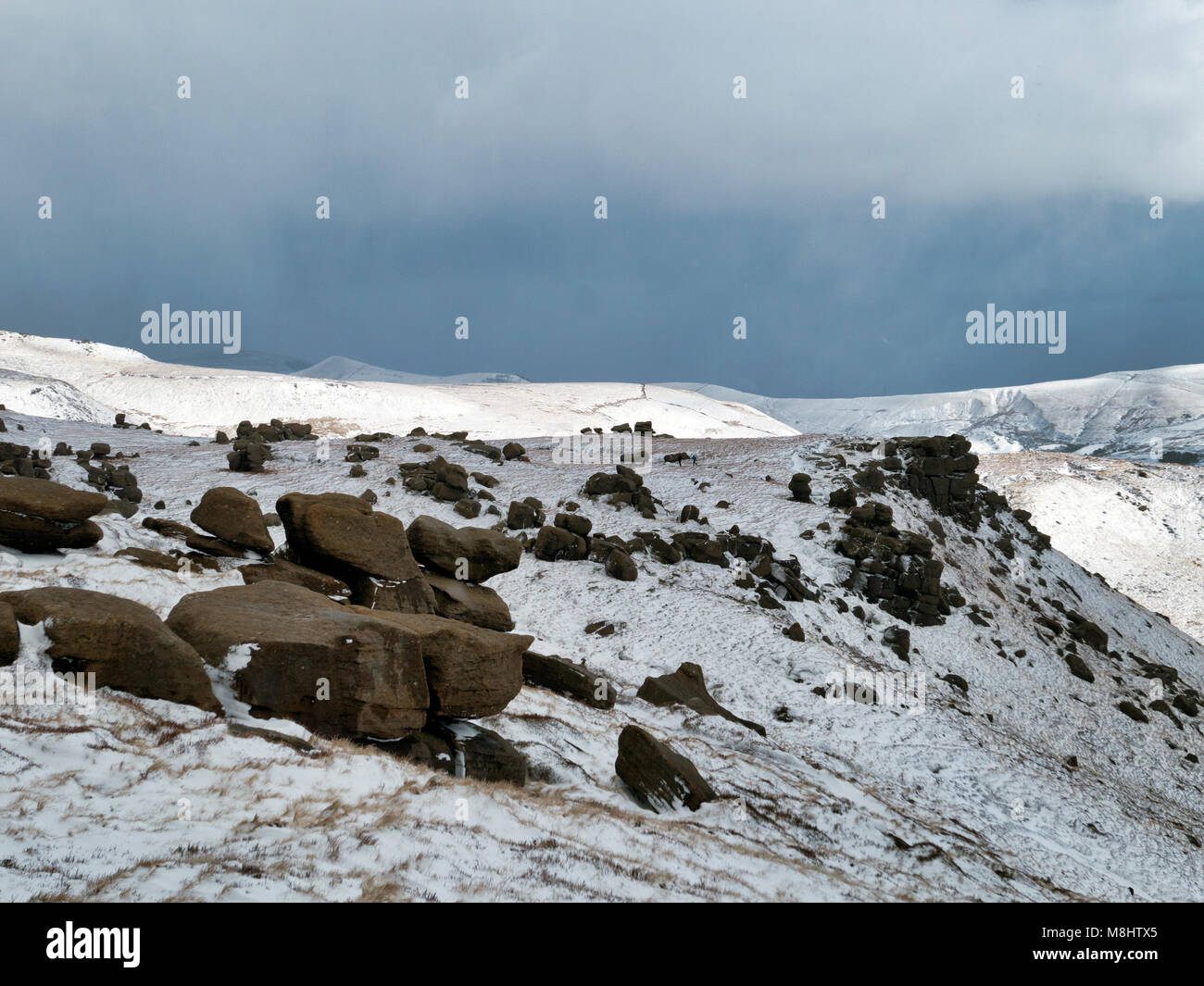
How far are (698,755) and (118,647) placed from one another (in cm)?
1165

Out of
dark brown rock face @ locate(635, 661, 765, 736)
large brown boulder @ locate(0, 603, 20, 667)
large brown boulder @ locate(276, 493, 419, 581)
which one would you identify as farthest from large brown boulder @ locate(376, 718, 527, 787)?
dark brown rock face @ locate(635, 661, 765, 736)

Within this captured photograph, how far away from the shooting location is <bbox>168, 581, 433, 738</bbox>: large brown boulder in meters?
11.3

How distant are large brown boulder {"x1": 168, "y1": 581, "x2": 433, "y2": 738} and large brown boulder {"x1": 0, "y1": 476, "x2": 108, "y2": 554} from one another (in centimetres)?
624

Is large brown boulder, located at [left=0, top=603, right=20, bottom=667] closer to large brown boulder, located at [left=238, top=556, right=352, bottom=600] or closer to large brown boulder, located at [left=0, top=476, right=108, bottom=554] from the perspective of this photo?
large brown boulder, located at [left=238, top=556, right=352, bottom=600]

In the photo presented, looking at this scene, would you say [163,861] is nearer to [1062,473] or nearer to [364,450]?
[364,450]

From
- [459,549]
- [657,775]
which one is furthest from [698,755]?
[459,549]

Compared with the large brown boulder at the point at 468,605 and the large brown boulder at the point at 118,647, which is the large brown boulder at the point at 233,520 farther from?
the large brown boulder at the point at 118,647

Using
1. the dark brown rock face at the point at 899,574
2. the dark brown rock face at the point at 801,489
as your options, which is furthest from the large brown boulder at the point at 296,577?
the dark brown rock face at the point at 801,489

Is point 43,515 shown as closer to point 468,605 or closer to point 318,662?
point 318,662

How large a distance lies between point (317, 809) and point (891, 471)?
36.6 m

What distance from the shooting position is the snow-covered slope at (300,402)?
260 ft

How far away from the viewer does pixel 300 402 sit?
90938 millimetres
